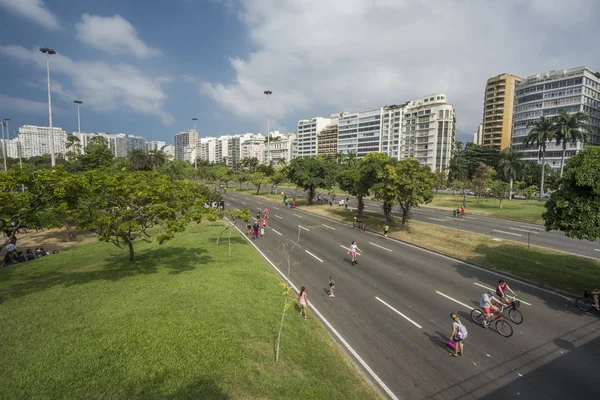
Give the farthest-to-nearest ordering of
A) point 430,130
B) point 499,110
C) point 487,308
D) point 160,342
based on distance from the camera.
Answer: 1. point 499,110
2. point 430,130
3. point 487,308
4. point 160,342

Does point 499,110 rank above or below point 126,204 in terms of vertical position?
above

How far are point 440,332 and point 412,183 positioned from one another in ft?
61.3

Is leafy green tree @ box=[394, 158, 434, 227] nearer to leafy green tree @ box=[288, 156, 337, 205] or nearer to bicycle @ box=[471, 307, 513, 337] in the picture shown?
bicycle @ box=[471, 307, 513, 337]

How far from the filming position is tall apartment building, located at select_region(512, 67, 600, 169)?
290 ft

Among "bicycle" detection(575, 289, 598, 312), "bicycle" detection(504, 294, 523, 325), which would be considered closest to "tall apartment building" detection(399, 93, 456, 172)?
"bicycle" detection(575, 289, 598, 312)

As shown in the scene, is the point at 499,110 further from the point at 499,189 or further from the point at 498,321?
the point at 498,321

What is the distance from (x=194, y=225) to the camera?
3575cm

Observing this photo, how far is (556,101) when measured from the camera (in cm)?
9250

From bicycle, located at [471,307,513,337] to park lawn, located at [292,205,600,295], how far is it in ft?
23.3

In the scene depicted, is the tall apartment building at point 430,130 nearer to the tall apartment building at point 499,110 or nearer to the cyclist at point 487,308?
the tall apartment building at point 499,110

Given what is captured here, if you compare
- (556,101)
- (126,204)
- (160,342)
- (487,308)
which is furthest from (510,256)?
(556,101)

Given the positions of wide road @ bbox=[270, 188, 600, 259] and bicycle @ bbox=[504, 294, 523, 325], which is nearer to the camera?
bicycle @ bbox=[504, 294, 523, 325]

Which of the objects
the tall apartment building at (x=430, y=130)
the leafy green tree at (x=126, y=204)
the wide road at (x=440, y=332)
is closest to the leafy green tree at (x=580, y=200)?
the wide road at (x=440, y=332)

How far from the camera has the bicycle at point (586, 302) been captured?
14.4 m
